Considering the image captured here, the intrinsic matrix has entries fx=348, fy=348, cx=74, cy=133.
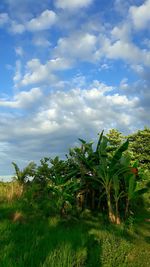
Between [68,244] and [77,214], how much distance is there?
12.0ft

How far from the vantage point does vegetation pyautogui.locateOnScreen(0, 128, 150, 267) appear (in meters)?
5.53

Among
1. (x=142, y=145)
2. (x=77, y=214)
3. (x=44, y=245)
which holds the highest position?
(x=142, y=145)

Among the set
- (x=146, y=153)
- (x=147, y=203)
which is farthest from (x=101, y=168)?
(x=146, y=153)

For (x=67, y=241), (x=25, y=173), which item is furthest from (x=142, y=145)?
(x=67, y=241)

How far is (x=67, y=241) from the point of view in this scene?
235 inches

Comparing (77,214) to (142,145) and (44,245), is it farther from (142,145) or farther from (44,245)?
(142,145)

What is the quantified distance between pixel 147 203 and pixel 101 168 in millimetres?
4862

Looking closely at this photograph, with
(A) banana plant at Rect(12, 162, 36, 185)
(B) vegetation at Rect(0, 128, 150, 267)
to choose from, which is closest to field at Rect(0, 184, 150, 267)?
(B) vegetation at Rect(0, 128, 150, 267)

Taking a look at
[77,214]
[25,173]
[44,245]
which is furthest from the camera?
[25,173]

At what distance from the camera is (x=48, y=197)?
1041 cm

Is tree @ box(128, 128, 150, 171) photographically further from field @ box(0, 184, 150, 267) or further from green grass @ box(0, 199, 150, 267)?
A: green grass @ box(0, 199, 150, 267)

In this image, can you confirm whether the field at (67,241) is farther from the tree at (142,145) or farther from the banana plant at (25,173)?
the tree at (142,145)

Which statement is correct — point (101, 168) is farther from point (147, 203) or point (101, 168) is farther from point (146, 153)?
point (146, 153)

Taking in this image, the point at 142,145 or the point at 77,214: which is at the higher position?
the point at 142,145
